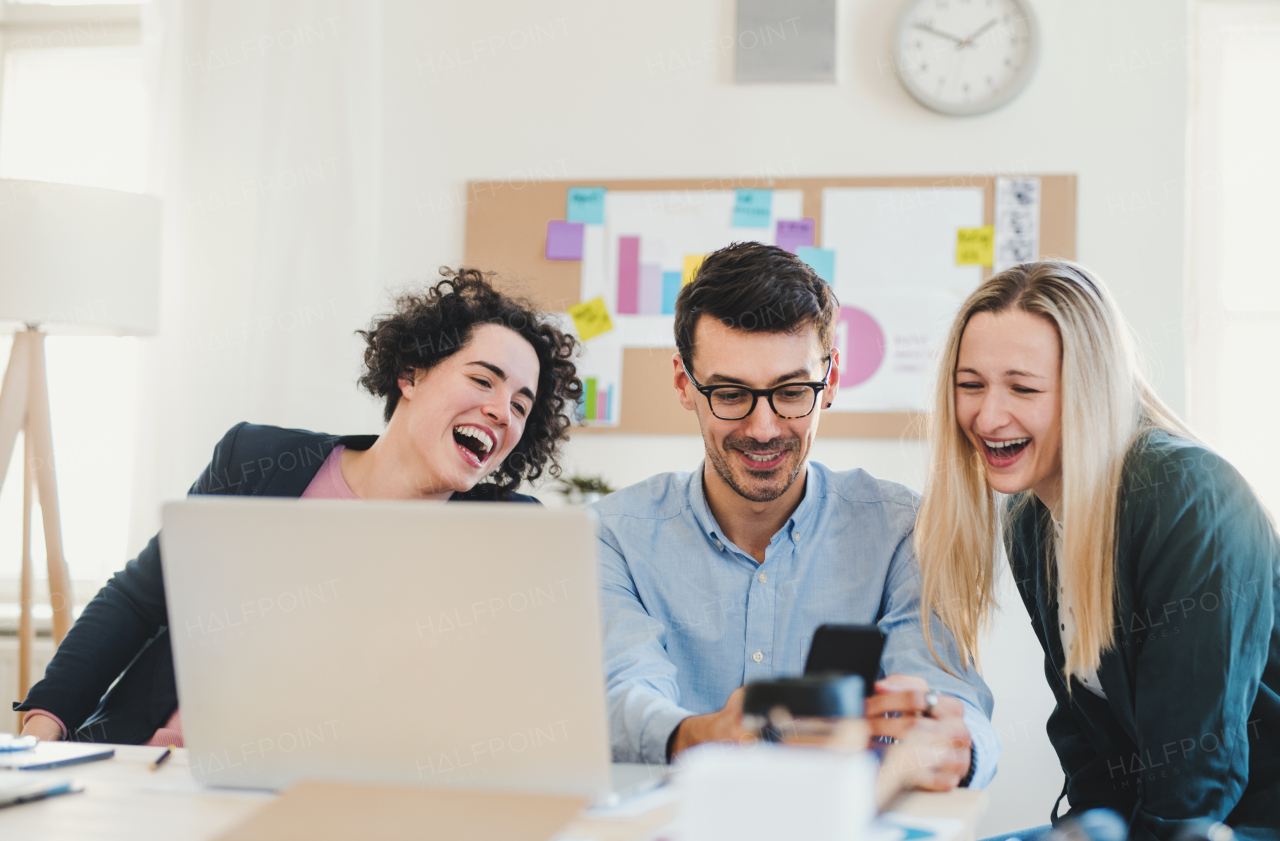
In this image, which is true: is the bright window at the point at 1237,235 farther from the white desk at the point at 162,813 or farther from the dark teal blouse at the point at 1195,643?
the white desk at the point at 162,813

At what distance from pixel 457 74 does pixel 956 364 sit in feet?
5.89

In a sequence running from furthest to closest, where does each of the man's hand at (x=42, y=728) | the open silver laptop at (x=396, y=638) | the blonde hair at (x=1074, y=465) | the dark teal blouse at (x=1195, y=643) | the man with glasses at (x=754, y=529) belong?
the man's hand at (x=42, y=728), the man with glasses at (x=754, y=529), the blonde hair at (x=1074, y=465), the dark teal blouse at (x=1195, y=643), the open silver laptop at (x=396, y=638)

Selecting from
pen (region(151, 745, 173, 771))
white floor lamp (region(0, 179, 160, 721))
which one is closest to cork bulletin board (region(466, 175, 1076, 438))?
white floor lamp (region(0, 179, 160, 721))

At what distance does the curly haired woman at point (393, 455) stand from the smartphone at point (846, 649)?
103cm

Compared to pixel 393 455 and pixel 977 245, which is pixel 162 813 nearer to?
pixel 393 455

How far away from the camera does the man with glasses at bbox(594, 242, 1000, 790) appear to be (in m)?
1.44

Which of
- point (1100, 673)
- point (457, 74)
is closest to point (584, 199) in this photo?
point (457, 74)

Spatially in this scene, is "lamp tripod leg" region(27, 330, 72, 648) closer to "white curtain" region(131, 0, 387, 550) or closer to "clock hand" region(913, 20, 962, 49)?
"white curtain" region(131, 0, 387, 550)

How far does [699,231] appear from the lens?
258cm

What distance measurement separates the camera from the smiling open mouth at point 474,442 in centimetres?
178

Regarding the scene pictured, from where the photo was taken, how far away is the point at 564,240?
263cm

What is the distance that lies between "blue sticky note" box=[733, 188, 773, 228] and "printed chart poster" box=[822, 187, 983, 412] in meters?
0.14

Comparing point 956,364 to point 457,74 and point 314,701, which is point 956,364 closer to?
point 314,701

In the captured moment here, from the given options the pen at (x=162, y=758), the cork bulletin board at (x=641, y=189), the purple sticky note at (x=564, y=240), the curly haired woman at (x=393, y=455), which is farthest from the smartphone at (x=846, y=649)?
the purple sticky note at (x=564, y=240)
